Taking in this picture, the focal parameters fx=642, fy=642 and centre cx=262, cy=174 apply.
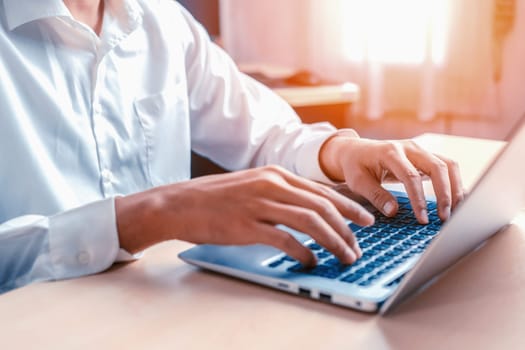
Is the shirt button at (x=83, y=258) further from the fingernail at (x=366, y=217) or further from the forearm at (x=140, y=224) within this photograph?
the fingernail at (x=366, y=217)

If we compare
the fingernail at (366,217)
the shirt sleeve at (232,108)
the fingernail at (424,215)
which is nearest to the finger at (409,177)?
the fingernail at (424,215)

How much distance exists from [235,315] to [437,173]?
0.36 m

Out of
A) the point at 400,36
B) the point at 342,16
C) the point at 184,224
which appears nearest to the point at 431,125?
the point at 400,36

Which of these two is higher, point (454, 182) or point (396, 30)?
point (396, 30)

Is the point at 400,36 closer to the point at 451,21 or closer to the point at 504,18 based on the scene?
the point at 451,21

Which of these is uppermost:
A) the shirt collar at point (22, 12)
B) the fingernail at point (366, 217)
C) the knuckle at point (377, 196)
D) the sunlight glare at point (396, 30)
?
the shirt collar at point (22, 12)

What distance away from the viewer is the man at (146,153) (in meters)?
0.65

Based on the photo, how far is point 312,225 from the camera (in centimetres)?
60

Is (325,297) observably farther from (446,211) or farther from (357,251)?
(446,211)

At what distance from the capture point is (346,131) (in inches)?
42.0

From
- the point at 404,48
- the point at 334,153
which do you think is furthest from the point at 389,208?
the point at 404,48

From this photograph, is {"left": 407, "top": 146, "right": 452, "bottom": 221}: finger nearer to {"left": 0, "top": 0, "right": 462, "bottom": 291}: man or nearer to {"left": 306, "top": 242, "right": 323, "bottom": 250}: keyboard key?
{"left": 0, "top": 0, "right": 462, "bottom": 291}: man

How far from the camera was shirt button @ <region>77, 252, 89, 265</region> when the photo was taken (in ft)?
2.18

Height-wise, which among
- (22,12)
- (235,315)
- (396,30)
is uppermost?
(22,12)
